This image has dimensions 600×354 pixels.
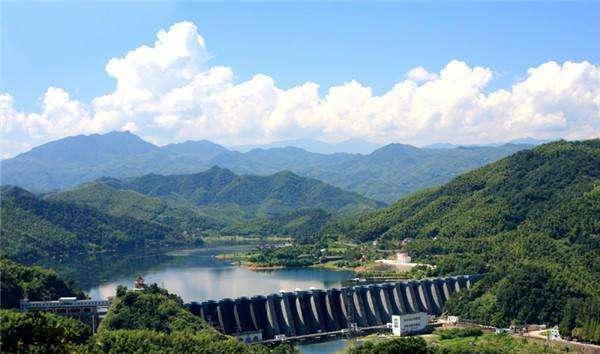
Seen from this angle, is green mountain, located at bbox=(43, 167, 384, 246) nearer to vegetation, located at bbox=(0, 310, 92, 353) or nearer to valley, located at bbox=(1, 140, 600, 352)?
valley, located at bbox=(1, 140, 600, 352)

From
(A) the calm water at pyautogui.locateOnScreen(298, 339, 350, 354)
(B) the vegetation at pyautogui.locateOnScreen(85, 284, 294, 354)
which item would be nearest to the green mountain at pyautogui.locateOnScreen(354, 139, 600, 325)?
(A) the calm water at pyautogui.locateOnScreen(298, 339, 350, 354)

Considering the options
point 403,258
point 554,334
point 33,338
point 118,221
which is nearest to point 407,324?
point 554,334

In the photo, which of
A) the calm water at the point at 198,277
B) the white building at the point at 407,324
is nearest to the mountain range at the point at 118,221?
the calm water at the point at 198,277

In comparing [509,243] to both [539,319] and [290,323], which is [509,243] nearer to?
[539,319]

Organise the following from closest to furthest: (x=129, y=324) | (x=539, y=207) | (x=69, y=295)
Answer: (x=129, y=324)
(x=69, y=295)
(x=539, y=207)

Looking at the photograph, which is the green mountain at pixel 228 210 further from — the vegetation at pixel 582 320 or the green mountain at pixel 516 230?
the vegetation at pixel 582 320

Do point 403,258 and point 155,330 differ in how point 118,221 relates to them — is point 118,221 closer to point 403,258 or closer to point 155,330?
point 403,258

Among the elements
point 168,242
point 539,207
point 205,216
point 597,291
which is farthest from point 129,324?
point 205,216
